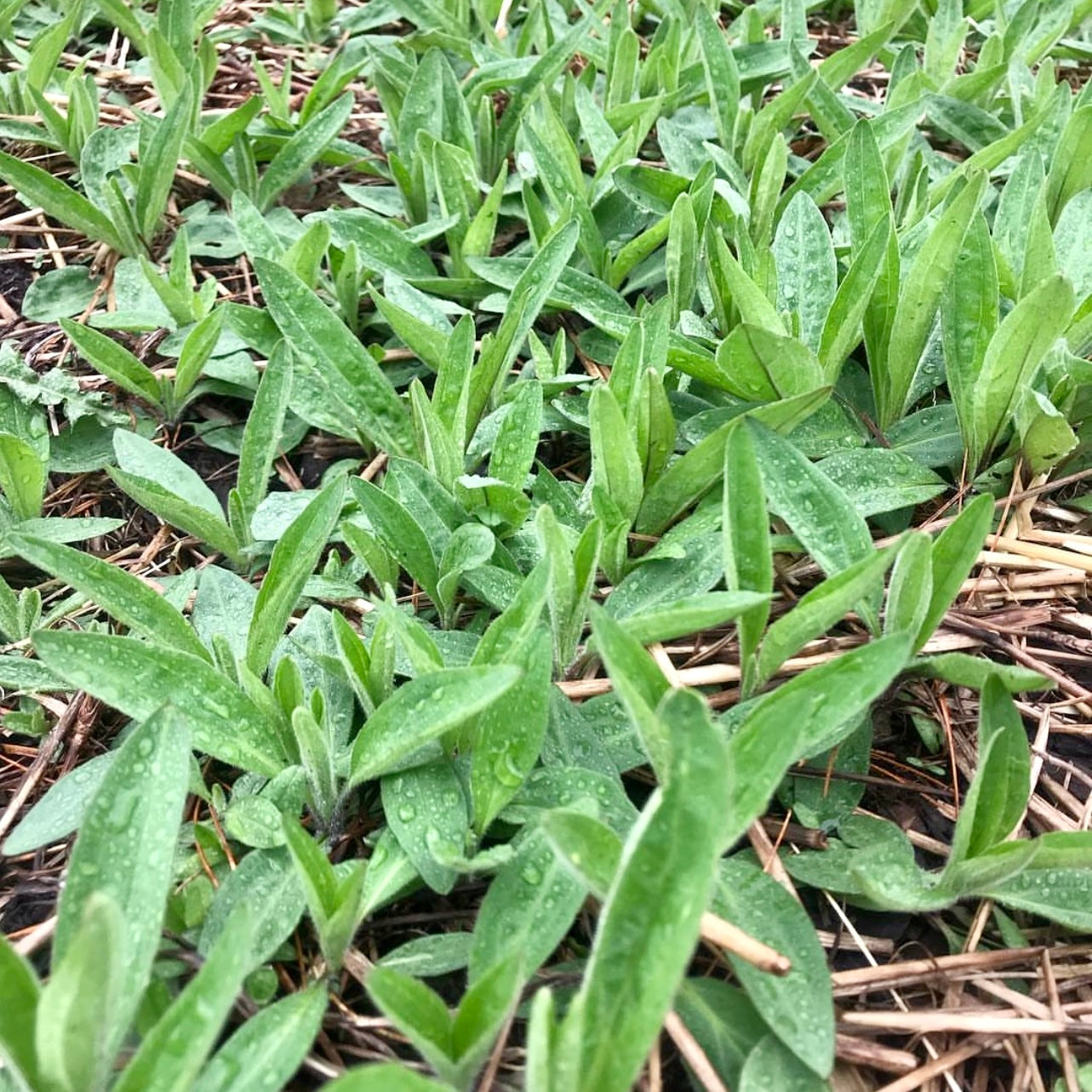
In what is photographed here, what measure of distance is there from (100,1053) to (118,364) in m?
1.08

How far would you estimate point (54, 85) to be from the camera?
222cm

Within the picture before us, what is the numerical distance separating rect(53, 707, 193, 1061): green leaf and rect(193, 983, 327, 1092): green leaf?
8 cm

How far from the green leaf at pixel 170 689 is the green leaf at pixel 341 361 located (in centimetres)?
46

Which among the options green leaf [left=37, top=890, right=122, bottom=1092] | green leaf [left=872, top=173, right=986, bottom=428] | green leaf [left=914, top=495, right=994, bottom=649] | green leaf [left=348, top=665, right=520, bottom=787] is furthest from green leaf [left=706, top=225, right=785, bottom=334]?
green leaf [left=37, top=890, right=122, bottom=1092]

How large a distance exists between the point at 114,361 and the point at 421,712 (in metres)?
0.88

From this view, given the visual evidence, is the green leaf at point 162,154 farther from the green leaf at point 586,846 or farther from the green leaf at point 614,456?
the green leaf at point 586,846

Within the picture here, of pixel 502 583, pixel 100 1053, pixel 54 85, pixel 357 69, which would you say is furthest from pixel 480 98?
pixel 100 1053

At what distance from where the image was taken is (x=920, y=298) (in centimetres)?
138

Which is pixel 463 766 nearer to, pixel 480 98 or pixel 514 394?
pixel 514 394

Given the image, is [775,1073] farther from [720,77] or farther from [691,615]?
[720,77]

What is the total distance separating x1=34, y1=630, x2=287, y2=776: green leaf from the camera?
1.09m

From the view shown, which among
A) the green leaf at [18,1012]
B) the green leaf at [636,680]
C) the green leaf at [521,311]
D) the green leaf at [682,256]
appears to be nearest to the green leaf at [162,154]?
the green leaf at [521,311]

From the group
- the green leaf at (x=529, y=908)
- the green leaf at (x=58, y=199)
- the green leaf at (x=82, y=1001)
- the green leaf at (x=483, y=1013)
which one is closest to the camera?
the green leaf at (x=82, y=1001)

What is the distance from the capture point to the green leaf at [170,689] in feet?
3.57
